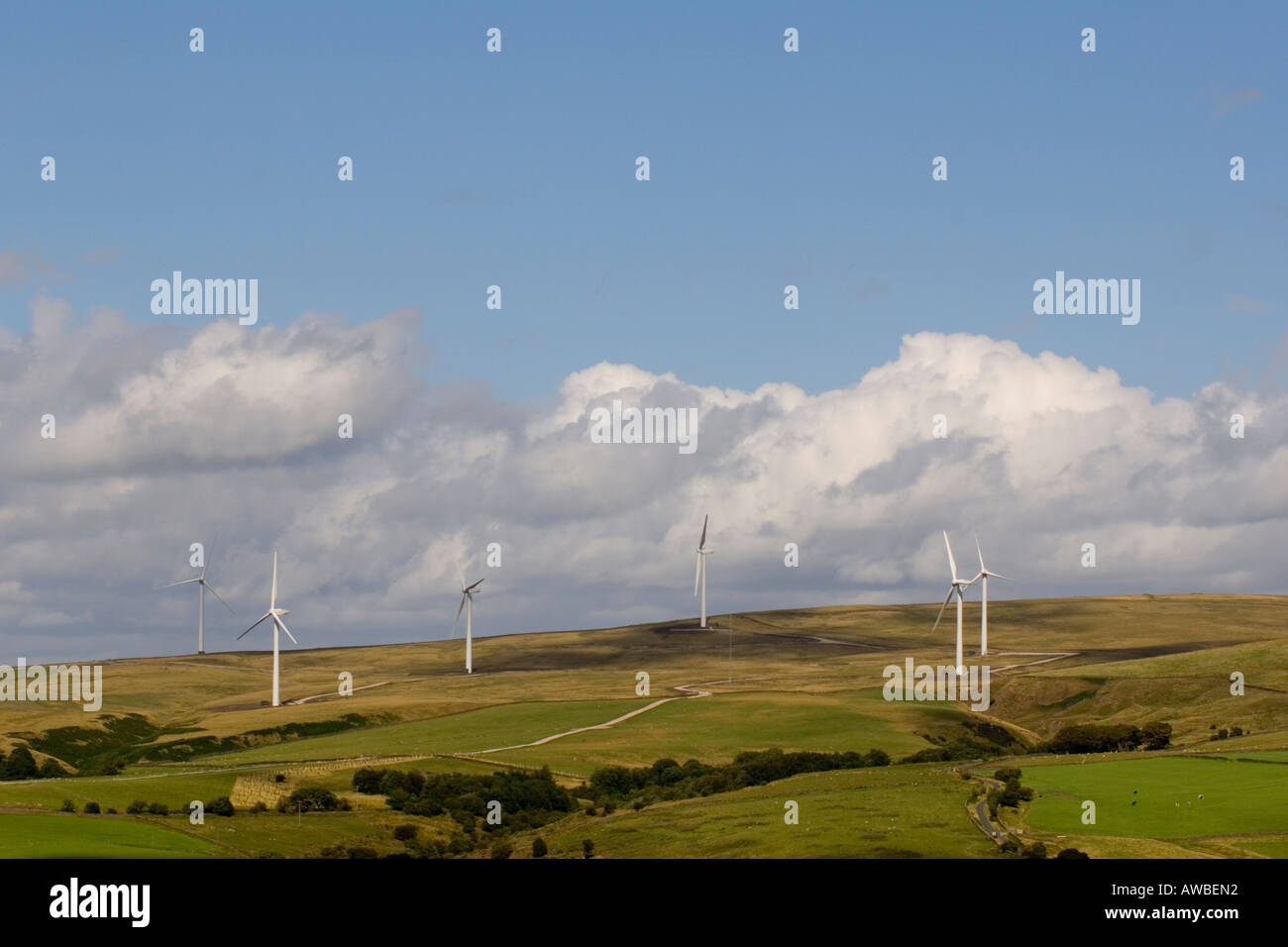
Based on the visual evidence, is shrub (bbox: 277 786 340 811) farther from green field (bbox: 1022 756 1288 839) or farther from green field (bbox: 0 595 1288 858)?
green field (bbox: 1022 756 1288 839)

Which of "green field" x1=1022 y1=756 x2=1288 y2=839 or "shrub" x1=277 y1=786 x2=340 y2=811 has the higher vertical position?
"green field" x1=1022 y1=756 x2=1288 y2=839

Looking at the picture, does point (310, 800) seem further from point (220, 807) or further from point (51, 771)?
point (51, 771)

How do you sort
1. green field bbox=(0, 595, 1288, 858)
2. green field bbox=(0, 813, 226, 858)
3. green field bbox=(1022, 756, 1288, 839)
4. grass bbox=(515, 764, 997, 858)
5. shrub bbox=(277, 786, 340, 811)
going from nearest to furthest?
green field bbox=(0, 813, 226, 858) < grass bbox=(515, 764, 997, 858) < green field bbox=(1022, 756, 1288, 839) < green field bbox=(0, 595, 1288, 858) < shrub bbox=(277, 786, 340, 811)

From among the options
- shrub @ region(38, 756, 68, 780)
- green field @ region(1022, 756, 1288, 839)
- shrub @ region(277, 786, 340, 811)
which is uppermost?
green field @ region(1022, 756, 1288, 839)

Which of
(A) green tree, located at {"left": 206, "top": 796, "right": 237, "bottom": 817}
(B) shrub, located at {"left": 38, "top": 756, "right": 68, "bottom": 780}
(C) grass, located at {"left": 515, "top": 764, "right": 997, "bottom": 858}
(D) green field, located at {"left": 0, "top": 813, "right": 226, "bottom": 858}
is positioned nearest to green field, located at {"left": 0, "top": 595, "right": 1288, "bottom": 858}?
(C) grass, located at {"left": 515, "top": 764, "right": 997, "bottom": 858}

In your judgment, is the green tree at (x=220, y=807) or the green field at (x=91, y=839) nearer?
the green field at (x=91, y=839)

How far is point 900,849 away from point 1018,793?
906 inches

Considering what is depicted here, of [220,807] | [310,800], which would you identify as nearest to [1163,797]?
[310,800]

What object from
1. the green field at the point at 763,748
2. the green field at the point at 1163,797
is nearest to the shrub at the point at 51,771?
the green field at the point at 763,748

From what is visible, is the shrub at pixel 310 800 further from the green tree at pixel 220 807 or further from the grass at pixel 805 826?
the grass at pixel 805 826
